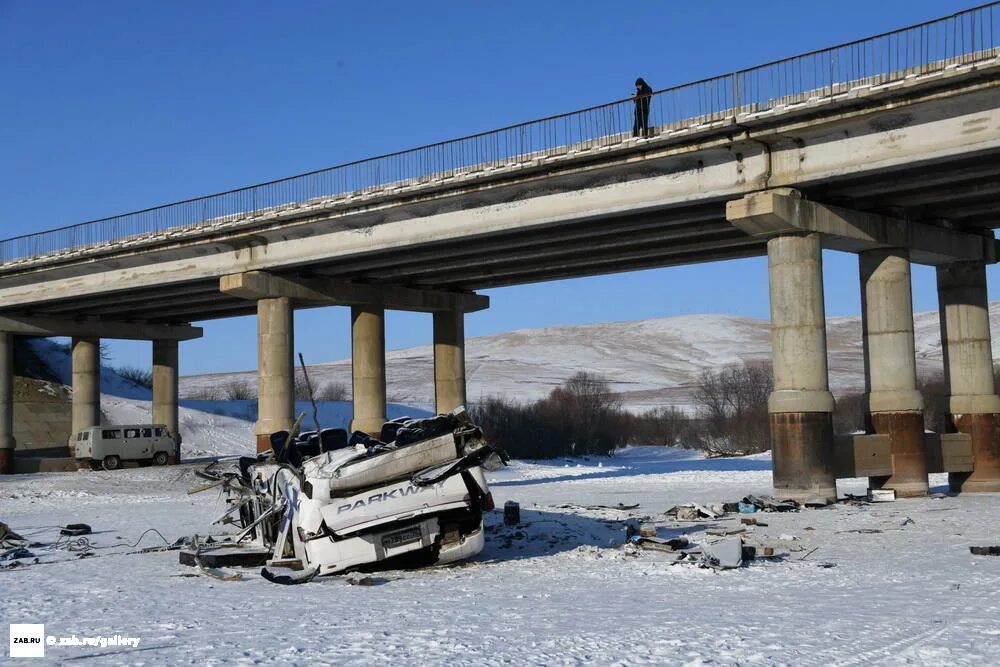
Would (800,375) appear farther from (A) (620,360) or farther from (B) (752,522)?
(A) (620,360)

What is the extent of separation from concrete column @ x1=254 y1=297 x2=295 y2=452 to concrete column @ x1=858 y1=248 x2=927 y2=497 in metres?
19.4

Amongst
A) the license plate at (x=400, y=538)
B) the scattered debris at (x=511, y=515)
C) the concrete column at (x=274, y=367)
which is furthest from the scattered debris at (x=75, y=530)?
the concrete column at (x=274, y=367)

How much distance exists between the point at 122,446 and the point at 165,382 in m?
8.61

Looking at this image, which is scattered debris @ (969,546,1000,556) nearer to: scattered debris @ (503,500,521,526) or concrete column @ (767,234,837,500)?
scattered debris @ (503,500,521,526)

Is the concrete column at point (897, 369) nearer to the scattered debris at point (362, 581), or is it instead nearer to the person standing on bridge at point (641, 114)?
the person standing on bridge at point (641, 114)

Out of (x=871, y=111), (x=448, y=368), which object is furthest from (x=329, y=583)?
(x=448, y=368)

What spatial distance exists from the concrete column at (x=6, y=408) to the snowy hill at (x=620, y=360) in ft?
264

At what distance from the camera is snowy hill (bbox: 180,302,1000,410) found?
139 meters

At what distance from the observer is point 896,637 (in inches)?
356

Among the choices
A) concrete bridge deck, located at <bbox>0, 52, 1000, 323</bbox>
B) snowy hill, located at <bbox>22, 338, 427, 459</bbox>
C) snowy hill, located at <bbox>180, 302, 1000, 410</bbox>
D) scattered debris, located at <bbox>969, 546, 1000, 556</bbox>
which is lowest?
scattered debris, located at <bbox>969, 546, 1000, 556</bbox>

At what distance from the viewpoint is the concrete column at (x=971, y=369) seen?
28.9 metres

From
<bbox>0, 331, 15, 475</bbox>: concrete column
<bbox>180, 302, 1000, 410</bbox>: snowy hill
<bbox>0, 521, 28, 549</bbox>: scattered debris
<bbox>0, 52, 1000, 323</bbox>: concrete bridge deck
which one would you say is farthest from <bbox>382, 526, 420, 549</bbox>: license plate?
<bbox>180, 302, 1000, 410</bbox>: snowy hill

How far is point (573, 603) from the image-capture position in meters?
11.4

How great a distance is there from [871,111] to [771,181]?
9.78 ft
